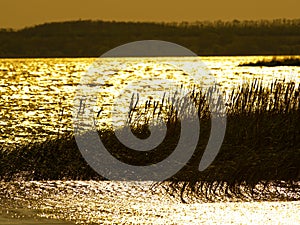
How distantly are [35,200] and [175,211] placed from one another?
290 centimetres

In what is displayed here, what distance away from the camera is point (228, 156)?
16.7 meters

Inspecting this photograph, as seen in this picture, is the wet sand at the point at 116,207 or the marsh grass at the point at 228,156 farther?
the marsh grass at the point at 228,156

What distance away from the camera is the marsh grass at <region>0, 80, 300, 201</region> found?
15.7 metres

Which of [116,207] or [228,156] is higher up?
[228,156]

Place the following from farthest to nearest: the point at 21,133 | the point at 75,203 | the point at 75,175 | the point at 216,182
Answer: the point at 21,133
the point at 75,175
the point at 216,182
the point at 75,203

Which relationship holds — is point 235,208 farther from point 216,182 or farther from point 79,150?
point 79,150

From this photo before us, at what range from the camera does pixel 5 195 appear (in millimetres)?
15461

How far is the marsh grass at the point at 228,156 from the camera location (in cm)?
1568

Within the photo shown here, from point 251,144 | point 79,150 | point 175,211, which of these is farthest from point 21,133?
point 175,211

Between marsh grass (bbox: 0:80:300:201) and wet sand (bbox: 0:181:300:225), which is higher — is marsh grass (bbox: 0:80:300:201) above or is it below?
above

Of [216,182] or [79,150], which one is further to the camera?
[79,150]

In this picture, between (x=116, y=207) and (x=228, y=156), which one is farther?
(x=228, y=156)

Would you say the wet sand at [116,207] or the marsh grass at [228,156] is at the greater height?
the marsh grass at [228,156]

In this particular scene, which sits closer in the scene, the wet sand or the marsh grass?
the wet sand
